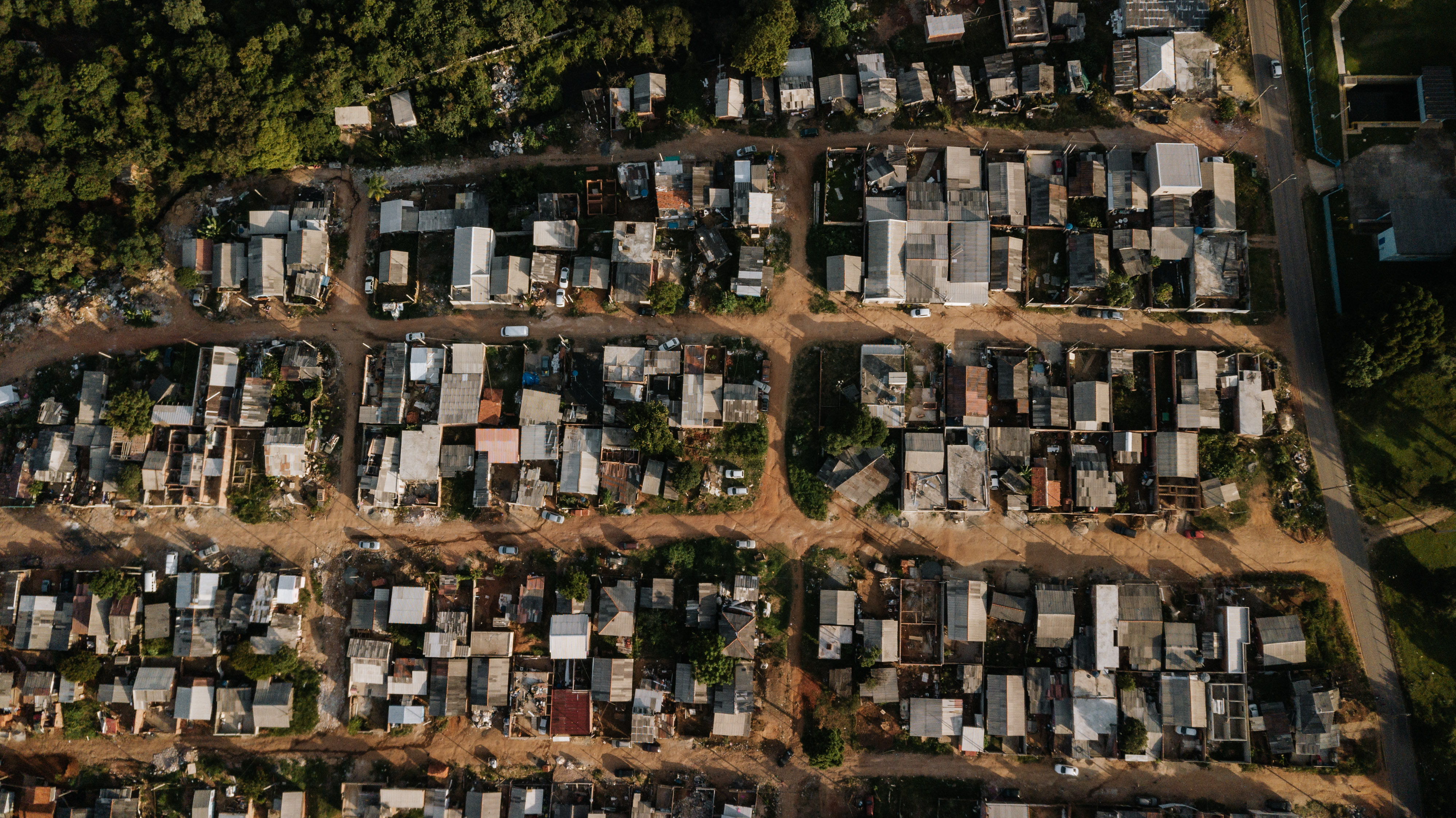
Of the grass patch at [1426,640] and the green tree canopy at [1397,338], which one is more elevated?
the green tree canopy at [1397,338]

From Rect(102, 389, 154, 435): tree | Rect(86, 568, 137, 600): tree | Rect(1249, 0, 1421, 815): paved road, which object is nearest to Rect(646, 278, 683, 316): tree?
Rect(102, 389, 154, 435): tree

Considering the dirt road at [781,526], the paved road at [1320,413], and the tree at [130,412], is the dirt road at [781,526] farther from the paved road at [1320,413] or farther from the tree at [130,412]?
the tree at [130,412]

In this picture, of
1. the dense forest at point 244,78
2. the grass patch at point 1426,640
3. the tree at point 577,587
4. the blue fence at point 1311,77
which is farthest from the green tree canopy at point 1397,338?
the tree at point 577,587

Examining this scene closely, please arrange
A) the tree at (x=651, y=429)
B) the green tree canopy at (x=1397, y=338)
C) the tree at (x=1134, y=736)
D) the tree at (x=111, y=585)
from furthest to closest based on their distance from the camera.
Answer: the tree at (x=111, y=585), the tree at (x=651, y=429), the tree at (x=1134, y=736), the green tree canopy at (x=1397, y=338)

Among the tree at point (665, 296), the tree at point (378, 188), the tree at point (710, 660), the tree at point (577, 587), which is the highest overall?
the tree at point (378, 188)

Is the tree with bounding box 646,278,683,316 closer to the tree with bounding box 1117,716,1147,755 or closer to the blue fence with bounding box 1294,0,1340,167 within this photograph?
the tree with bounding box 1117,716,1147,755

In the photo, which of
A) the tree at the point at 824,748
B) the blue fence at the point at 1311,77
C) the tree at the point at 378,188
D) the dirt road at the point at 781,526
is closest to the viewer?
the tree at the point at 824,748
